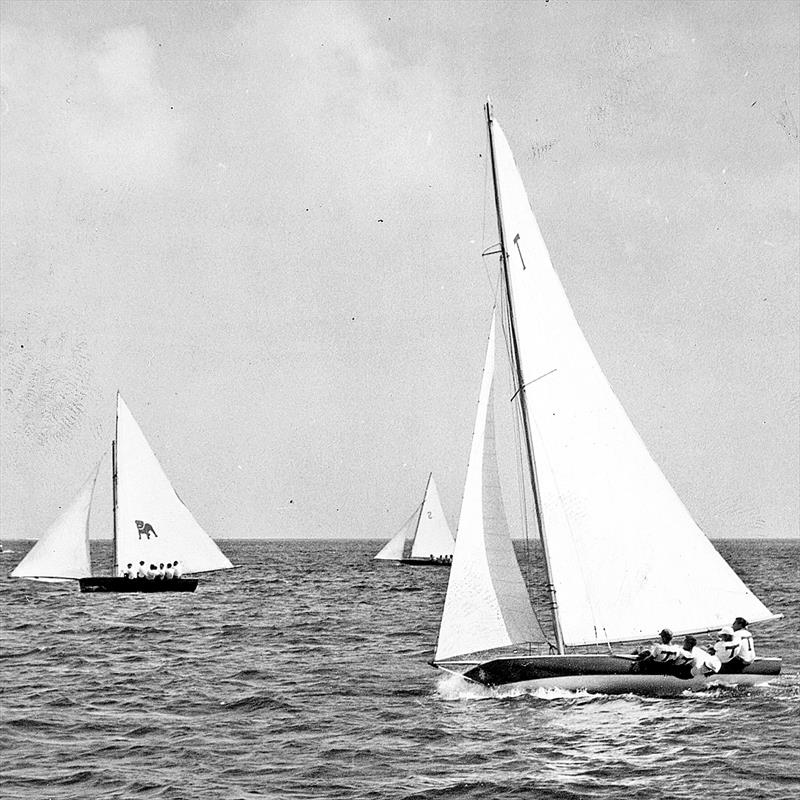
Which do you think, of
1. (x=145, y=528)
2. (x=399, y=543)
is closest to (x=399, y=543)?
(x=399, y=543)

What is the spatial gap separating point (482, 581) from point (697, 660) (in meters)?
4.49

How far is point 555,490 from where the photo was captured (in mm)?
21547

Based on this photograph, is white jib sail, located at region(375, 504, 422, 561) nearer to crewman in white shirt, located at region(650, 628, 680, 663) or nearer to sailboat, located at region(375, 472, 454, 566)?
sailboat, located at region(375, 472, 454, 566)

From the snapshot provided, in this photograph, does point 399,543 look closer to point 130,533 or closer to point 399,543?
point 399,543

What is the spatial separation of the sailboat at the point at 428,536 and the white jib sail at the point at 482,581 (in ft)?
237

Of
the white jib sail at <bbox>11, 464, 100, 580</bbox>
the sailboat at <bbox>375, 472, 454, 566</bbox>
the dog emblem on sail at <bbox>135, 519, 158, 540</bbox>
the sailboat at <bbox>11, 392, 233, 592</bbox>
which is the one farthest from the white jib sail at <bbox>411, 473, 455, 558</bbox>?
the white jib sail at <bbox>11, 464, 100, 580</bbox>

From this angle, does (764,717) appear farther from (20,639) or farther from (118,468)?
(118,468)

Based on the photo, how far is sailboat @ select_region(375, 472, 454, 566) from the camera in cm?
9688

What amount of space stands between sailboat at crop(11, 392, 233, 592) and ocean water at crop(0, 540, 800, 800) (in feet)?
59.7

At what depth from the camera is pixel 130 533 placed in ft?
174

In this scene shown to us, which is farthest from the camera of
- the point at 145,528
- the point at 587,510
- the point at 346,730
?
the point at 145,528

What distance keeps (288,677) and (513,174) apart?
1283cm

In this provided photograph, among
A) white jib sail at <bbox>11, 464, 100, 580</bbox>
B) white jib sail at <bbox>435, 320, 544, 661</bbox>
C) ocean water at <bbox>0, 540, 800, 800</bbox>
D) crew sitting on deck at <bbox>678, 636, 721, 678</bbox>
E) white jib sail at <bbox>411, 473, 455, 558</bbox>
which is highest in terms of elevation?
white jib sail at <bbox>411, 473, 455, 558</bbox>

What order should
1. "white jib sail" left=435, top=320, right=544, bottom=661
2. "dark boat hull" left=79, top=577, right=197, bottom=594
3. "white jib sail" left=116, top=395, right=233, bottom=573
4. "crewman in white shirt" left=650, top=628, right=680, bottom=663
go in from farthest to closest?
1. "white jib sail" left=116, top=395, right=233, bottom=573
2. "dark boat hull" left=79, top=577, right=197, bottom=594
3. "crewman in white shirt" left=650, top=628, right=680, bottom=663
4. "white jib sail" left=435, top=320, right=544, bottom=661
